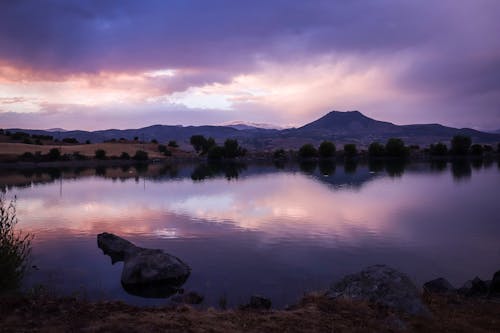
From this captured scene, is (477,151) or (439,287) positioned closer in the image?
(439,287)

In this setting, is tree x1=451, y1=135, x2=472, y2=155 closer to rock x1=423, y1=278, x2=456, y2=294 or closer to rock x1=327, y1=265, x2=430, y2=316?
rock x1=423, y1=278, x2=456, y2=294

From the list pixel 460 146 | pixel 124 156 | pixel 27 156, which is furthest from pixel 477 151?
pixel 27 156

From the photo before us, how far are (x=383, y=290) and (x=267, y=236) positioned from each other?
19913mm

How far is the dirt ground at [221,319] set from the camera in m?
10.9

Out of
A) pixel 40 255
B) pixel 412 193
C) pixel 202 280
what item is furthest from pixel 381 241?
pixel 412 193

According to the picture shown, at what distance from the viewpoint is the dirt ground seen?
10.9m

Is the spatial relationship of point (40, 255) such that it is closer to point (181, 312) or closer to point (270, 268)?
point (270, 268)

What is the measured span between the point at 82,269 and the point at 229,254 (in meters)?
9.31

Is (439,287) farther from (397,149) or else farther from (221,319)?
(397,149)

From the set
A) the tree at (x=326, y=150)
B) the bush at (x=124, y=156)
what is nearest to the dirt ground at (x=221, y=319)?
the bush at (x=124, y=156)

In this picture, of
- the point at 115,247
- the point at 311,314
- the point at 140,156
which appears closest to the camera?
the point at 311,314

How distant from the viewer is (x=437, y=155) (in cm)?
18775

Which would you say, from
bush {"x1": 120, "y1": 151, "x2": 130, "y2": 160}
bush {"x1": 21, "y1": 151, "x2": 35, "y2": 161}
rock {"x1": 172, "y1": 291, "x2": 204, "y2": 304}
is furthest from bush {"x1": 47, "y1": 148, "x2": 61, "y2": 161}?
rock {"x1": 172, "y1": 291, "x2": 204, "y2": 304}

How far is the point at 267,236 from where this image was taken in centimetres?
3359
